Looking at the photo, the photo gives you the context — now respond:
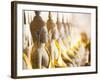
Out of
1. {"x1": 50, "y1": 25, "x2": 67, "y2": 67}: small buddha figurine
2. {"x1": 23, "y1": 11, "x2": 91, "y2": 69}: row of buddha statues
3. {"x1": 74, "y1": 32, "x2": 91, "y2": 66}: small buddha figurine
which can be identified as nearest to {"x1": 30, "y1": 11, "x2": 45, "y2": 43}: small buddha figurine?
{"x1": 23, "y1": 11, "x2": 91, "y2": 69}: row of buddha statues

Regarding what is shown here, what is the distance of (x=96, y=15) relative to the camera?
2.29 meters

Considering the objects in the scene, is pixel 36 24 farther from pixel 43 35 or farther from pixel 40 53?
pixel 40 53

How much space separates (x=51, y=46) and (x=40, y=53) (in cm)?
11

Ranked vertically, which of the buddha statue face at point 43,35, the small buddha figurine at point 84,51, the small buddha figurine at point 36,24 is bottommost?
the small buddha figurine at point 84,51

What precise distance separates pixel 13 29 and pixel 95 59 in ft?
2.61

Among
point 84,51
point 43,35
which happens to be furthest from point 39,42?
point 84,51

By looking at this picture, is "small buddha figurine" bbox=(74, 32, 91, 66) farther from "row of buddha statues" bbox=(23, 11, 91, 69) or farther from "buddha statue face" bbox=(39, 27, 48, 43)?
"buddha statue face" bbox=(39, 27, 48, 43)

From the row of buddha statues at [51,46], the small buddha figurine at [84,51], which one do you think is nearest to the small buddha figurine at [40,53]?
the row of buddha statues at [51,46]

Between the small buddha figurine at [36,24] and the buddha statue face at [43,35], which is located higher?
the small buddha figurine at [36,24]

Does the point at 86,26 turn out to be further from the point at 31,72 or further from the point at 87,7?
the point at 31,72

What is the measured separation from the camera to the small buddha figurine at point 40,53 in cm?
203

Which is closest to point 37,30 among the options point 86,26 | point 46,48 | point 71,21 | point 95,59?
point 46,48

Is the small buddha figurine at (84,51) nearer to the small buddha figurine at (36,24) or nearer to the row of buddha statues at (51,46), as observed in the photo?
the row of buddha statues at (51,46)

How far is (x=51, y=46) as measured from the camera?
6.86ft
